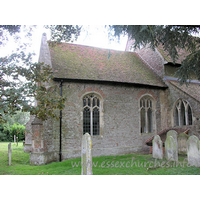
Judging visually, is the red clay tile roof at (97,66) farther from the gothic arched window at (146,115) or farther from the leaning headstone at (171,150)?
the leaning headstone at (171,150)

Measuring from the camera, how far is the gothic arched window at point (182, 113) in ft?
42.2

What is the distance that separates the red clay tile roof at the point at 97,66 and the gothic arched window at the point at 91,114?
140 cm

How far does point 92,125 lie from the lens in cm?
1227

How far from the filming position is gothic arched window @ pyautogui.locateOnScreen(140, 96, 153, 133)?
13.9 m

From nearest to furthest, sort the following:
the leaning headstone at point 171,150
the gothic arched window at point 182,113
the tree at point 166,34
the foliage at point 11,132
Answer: the tree at point 166,34 < the leaning headstone at point 171,150 < the gothic arched window at point 182,113 < the foliage at point 11,132

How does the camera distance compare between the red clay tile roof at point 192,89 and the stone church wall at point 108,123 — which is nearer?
the stone church wall at point 108,123

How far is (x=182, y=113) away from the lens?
1374 cm

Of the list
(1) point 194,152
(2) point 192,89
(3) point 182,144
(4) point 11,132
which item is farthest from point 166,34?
(4) point 11,132

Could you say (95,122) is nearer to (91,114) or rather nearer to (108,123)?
(91,114)

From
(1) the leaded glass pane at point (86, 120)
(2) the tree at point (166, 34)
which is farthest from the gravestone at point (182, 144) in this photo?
(1) the leaded glass pane at point (86, 120)

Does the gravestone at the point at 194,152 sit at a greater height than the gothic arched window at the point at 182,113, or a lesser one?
lesser

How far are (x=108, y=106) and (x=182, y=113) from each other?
18.2 feet

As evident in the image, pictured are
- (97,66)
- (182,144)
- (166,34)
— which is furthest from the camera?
(97,66)

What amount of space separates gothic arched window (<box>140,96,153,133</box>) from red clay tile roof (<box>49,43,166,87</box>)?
4.46 feet
